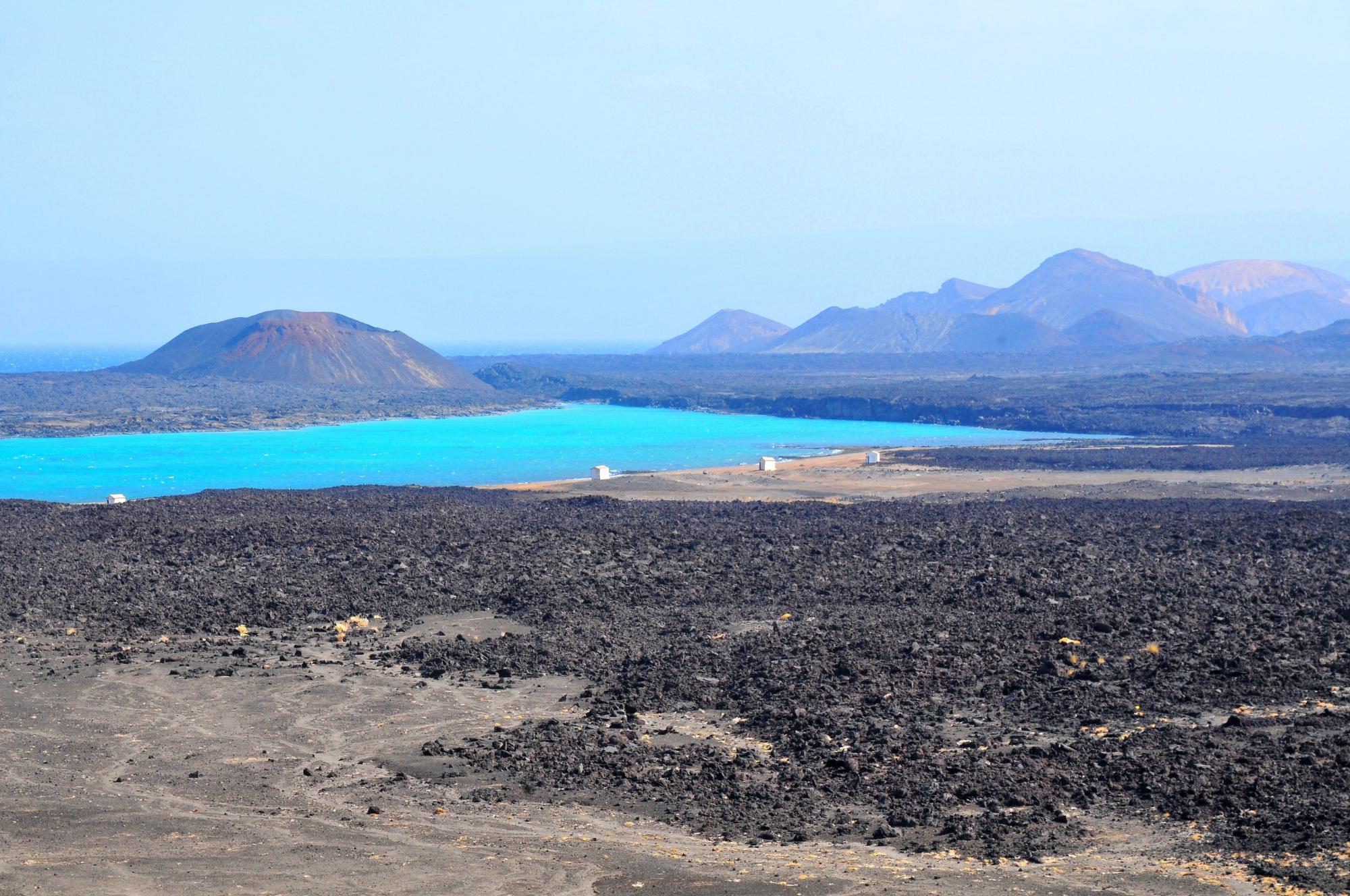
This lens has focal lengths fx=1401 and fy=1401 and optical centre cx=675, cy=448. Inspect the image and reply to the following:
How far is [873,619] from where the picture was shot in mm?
19219

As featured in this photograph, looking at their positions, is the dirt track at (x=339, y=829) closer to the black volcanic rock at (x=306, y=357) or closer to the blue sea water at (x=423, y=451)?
the blue sea water at (x=423, y=451)

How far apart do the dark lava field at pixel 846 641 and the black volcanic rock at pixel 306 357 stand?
287ft

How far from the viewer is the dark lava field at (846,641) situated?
11.3 m

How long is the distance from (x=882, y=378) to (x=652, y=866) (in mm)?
127209

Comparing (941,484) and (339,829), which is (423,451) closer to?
(941,484)

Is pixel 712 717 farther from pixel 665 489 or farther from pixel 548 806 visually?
pixel 665 489

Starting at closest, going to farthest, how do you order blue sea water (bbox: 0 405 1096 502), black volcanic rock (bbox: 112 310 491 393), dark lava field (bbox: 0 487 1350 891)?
dark lava field (bbox: 0 487 1350 891)
blue sea water (bbox: 0 405 1096 502)
black volcanic rock (bbox: 112 310 491 393)

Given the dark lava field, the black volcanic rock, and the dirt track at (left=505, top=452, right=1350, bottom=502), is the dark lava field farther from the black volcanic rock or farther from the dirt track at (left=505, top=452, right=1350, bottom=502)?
the black volcanic rock

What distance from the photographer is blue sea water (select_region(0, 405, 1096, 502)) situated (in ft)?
166

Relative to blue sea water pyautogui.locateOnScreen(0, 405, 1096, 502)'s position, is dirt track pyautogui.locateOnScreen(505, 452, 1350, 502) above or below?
below

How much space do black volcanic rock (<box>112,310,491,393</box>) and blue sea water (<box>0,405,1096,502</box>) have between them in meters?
30.2

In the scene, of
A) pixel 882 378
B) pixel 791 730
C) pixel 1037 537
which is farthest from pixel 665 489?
pixel 882 378

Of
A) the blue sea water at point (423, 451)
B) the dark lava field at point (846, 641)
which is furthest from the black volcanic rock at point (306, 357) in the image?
the dark lava field at point (846, 641)

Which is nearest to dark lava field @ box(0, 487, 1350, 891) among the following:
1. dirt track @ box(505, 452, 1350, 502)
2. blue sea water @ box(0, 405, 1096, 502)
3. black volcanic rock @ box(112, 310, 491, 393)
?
dirt track @ box(505, 452, 1350, 502)
